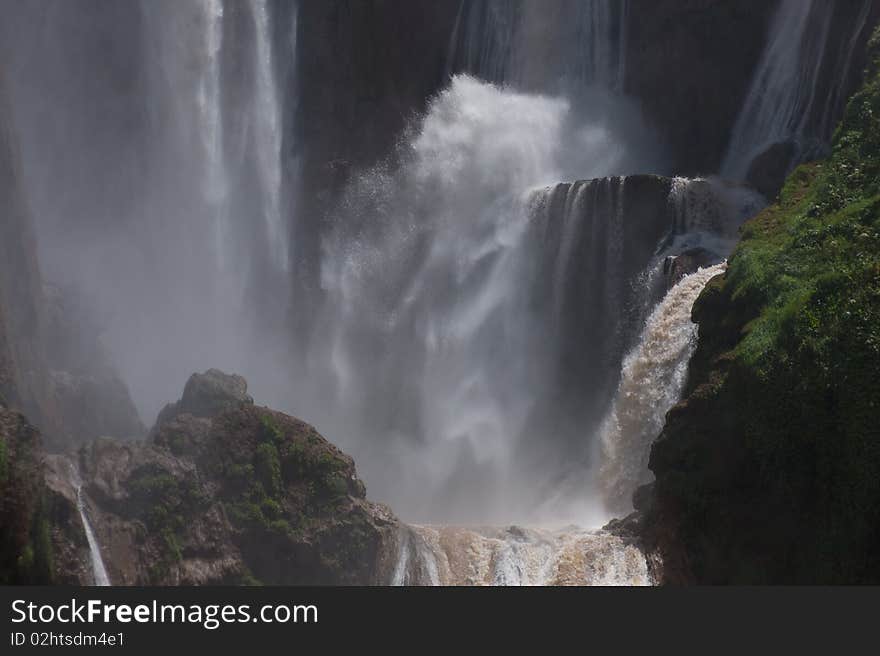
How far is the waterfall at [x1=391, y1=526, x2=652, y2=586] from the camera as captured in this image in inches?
585

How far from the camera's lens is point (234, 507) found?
15922mm

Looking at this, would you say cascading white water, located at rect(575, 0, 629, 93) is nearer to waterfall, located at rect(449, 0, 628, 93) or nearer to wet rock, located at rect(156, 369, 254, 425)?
waterfall, located at rect(449, 0, 628, 93)

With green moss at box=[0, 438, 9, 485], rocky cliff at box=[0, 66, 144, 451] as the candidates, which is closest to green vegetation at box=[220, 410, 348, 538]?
green moss at box=[0, 438, 9, 485]

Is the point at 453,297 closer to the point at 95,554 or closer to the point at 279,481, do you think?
the point at 279,481

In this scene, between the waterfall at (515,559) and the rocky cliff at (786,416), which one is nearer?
the rocky cliff at (786,416)

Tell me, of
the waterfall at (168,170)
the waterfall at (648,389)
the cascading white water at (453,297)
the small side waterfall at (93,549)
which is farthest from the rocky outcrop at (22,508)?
the waterfall at (168,170)

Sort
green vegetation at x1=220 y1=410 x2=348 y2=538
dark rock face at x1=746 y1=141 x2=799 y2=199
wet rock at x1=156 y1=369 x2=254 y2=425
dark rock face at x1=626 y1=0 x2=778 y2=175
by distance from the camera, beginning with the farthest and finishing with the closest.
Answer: dark rock face at x1=626 y1=0 x2=778 y2=175
dark rock face at x1=746 y1=141 x2=799 y2=199
wet rock at x1=156 y1=369 x2=254 y2=425
green vegetation at x1=220 y1=410 x2=348 y2=538

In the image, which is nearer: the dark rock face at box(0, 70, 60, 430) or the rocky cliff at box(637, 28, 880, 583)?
the rocky cliff at box(637, 28, 880, 583)

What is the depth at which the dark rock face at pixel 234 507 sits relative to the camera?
14.8m

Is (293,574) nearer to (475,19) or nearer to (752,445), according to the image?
(752,445)

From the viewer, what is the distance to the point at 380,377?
29625 millimetres

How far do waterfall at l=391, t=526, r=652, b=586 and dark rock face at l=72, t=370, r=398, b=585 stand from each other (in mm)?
751

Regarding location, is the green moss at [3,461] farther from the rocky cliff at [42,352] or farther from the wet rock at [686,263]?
the wet rock at [686,263]

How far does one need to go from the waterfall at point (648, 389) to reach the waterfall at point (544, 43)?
16705 mm
